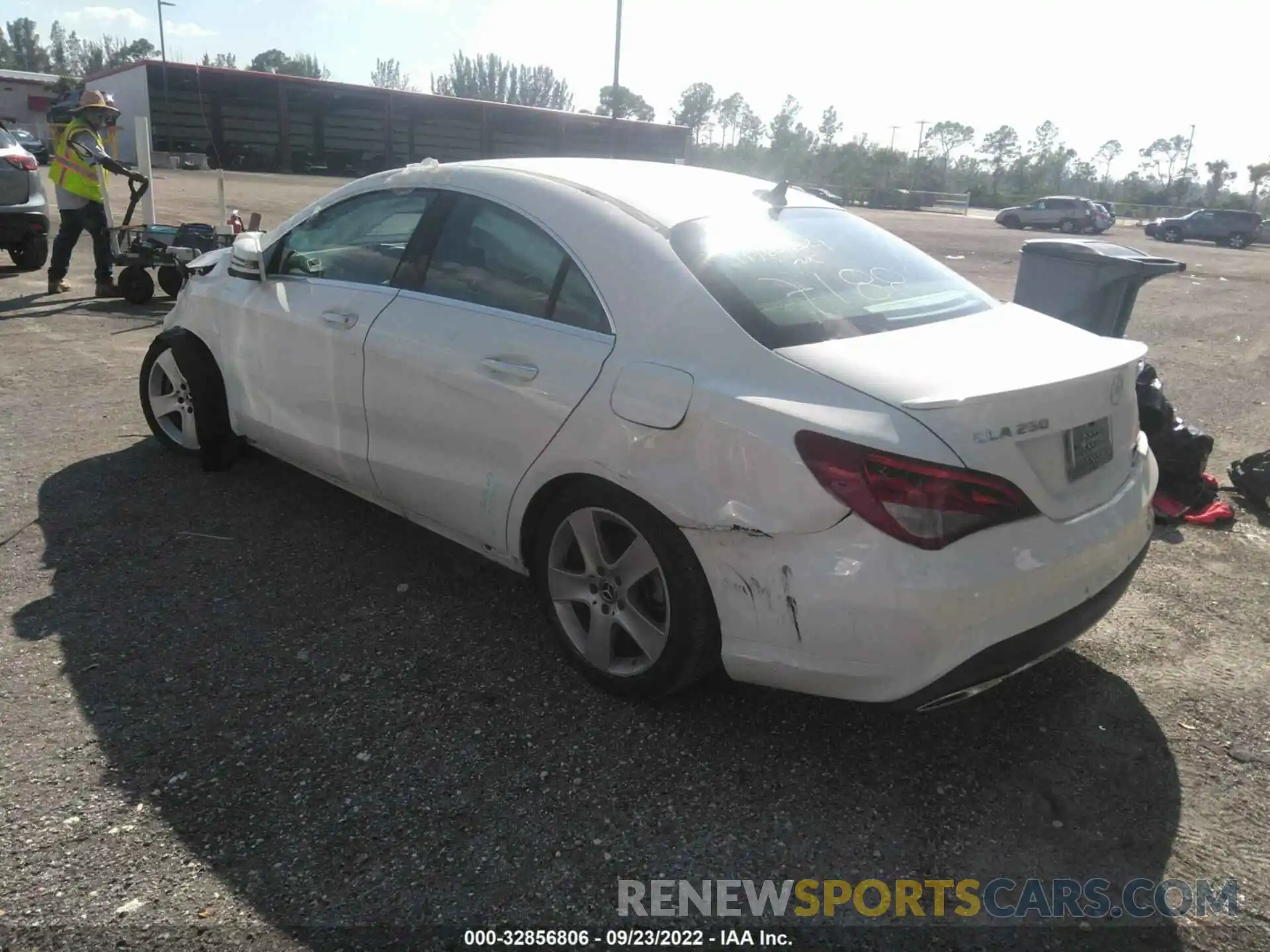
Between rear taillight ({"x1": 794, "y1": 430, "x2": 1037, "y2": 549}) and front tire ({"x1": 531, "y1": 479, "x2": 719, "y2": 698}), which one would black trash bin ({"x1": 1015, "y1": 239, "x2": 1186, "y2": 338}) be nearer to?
rear taillight ({"x1": 794, "y1": 430, "x2": 1037, "y2": 549})

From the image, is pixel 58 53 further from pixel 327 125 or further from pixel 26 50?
pixel 327 125

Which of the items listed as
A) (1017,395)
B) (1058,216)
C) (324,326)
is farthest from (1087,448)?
(1058,216)

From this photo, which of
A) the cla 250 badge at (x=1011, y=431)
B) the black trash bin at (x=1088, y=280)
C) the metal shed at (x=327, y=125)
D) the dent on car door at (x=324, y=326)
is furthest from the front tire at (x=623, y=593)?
the metal shed at (x=327, y=125)

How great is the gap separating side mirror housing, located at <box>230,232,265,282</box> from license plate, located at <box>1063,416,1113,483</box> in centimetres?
335

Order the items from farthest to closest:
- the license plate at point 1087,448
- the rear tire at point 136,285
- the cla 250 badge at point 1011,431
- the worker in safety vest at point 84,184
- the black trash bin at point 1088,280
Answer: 1. the rear tire at point 136,285
2. the worker in safety vest at point 84,184
3. the black trash bin at point 1088,280
4. the license plate at point 1087,448
5. the cla 250 badge at point 1011,431

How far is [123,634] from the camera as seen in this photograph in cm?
330

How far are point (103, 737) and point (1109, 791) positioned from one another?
288cm

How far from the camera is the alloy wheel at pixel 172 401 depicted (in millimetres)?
4691

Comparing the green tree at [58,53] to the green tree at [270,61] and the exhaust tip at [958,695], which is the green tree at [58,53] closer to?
the green tree at [270,61]

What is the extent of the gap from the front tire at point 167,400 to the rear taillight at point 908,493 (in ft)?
11.5

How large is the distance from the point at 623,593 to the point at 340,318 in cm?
169

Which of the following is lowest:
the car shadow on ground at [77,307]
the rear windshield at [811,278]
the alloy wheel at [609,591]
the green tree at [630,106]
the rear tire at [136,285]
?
the car shadow on ground at [77,307]

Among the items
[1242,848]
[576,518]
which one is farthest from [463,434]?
[1242,848]

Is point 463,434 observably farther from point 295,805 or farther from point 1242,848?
point 1242,848
